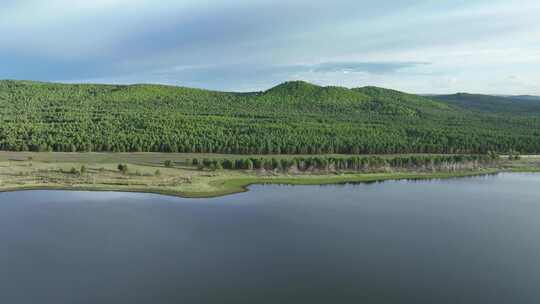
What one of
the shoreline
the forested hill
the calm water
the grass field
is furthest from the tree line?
the calm water

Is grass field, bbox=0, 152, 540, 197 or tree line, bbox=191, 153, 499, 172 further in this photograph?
tree line, bbox=191, 153, 499, 172

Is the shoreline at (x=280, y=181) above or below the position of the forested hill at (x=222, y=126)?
below

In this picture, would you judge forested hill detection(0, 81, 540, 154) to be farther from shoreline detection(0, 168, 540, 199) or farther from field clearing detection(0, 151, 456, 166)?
shoreline detection(0, 168, 540, 199)

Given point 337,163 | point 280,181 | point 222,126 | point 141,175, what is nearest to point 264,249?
point 280,181

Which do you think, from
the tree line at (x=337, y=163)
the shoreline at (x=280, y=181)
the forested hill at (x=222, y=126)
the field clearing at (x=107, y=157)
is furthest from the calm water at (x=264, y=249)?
the forested hill at (x=222, y=126)

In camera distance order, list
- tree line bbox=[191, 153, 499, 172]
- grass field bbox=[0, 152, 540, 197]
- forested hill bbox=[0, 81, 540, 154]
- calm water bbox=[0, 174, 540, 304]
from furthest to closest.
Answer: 1. forested hill bbox=[0, 81, 540, 154]
2. tree line bbox=[191, 153, 499, 172]
3. grass field bbox=[0, 152, 540, 197]
4. calm water bbox=[0, 174, 540, 304]

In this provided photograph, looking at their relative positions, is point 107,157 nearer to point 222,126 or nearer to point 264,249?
point 222,126

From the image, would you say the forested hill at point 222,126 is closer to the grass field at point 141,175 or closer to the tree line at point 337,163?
the grass field at point 141,175
